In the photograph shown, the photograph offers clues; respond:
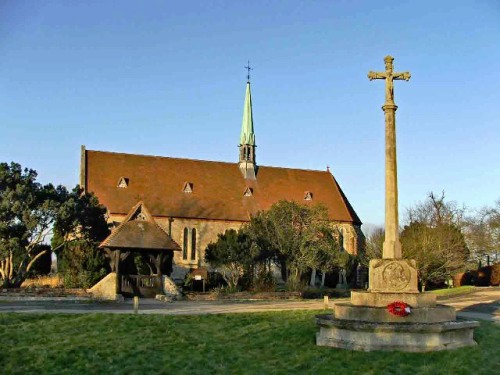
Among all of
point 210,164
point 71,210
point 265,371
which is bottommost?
point 265,371

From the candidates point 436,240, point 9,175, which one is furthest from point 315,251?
point 9,175

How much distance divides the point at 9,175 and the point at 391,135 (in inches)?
966

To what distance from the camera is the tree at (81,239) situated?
32.8m

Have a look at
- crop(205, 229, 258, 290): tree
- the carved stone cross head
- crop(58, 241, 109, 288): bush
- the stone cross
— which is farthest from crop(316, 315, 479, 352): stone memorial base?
crop(205, 229, 258, 290): tree

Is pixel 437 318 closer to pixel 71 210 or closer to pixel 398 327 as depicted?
pixel 398 327

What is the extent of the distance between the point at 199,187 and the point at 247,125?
9714mm

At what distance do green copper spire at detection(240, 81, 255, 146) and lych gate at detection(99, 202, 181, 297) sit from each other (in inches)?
1003

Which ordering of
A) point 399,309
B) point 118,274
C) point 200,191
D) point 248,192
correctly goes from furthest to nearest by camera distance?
point 248,192 → point 200,191 → point 118,274 → point 399,309

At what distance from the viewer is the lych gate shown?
3159 cm

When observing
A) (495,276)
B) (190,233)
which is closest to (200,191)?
(190,233)

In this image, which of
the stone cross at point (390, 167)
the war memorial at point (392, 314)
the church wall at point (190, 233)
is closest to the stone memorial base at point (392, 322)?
the war memorial at point (392, 314)

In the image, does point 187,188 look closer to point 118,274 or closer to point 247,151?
point 247,151

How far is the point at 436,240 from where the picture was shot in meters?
40.3

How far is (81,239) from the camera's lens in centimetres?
3547
